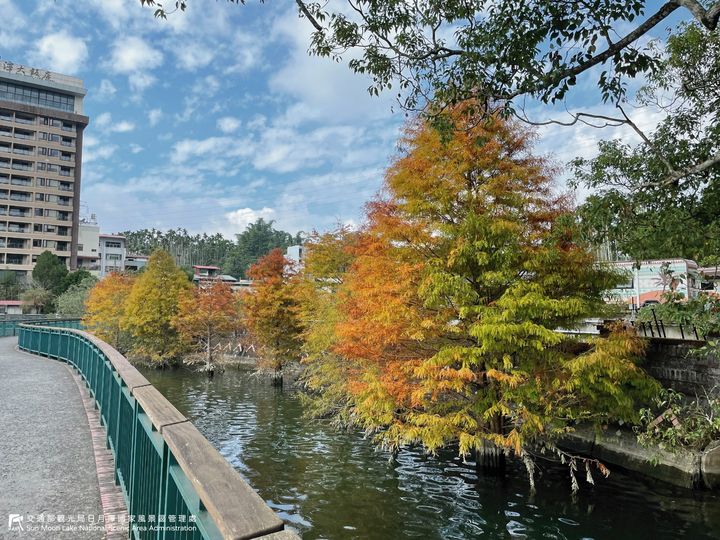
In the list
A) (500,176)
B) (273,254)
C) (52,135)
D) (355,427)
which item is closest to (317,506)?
(355,427)

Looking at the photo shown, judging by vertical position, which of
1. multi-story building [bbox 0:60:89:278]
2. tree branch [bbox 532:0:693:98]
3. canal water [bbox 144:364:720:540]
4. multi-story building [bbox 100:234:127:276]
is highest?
multi-story building [bbox 0:60:89:278]

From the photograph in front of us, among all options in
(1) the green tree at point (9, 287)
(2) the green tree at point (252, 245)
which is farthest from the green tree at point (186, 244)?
(1) the green tree at point (9, 287)

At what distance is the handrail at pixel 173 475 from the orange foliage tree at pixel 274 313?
18895 mm

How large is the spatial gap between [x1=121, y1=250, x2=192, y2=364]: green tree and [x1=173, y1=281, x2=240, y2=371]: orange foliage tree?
87cm

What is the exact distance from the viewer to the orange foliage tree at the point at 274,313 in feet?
80.0

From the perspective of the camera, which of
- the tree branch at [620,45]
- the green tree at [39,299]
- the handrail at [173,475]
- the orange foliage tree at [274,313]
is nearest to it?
the handrail at [173,475]

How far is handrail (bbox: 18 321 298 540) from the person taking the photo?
1.46 meters

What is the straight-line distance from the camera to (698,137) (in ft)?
30.1

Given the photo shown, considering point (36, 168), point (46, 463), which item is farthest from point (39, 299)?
point (46, 463)

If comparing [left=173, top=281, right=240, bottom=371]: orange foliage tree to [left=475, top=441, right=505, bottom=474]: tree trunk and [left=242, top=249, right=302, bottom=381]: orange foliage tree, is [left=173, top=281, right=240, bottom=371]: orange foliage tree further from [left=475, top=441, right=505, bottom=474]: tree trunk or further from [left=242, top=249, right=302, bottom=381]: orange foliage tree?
[left=475, top=441, right=505, bottom=474]: tree trunk

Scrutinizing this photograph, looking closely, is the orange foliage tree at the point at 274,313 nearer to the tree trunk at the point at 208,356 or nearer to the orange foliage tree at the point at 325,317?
the orange foliage tree at the point at 325,317

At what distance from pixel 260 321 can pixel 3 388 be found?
1535cm

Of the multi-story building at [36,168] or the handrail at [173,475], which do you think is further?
the multi-story building at [36,168]

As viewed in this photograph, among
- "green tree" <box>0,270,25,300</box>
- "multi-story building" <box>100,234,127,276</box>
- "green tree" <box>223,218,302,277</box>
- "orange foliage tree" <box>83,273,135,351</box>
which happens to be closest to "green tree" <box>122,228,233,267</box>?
"green tree" <box>223,218,302,277</box>
